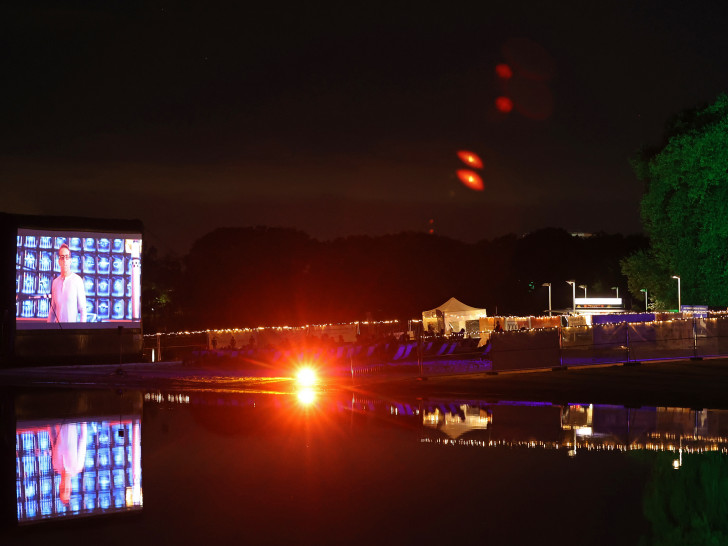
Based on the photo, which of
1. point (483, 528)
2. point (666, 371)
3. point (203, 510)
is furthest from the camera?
point (666, 371)

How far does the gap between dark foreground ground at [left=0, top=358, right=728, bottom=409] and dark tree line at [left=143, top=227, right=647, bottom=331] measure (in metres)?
56.3

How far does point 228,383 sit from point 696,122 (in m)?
28.7

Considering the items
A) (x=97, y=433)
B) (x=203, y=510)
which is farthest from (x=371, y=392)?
(x=203, y=510)

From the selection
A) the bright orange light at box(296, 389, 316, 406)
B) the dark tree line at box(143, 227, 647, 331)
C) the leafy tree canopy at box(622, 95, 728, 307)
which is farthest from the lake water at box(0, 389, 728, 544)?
the dark tree line at box(143, 227, 647, 331)

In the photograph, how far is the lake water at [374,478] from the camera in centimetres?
912

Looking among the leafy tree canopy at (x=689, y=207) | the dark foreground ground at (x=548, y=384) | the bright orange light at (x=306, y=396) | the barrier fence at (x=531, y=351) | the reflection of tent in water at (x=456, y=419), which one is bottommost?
the reflection of tent in water at (x=456, y=419)

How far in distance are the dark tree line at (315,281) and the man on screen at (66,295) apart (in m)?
41.3

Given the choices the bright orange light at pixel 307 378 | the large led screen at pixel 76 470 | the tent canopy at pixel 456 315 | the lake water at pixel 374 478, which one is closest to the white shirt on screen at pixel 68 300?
the bright orange light at pixel 307 378

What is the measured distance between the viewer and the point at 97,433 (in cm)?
1770

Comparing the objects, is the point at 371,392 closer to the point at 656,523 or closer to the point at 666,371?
the point at 666,371

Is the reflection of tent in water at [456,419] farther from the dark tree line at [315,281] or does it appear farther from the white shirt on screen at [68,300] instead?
the dark tree line at [315,281]

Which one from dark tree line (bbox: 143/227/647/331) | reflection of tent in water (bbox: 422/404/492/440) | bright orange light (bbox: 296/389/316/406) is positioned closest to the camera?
reflection of tent in water (bbox: 422/404/492/440)

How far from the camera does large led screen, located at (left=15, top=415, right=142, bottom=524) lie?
10.4m

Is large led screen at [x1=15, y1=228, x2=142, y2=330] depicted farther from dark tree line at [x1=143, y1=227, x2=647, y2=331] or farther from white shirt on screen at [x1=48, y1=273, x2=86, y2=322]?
dark tree line at [x1=143, y1=227, x2=647, y2=331]
